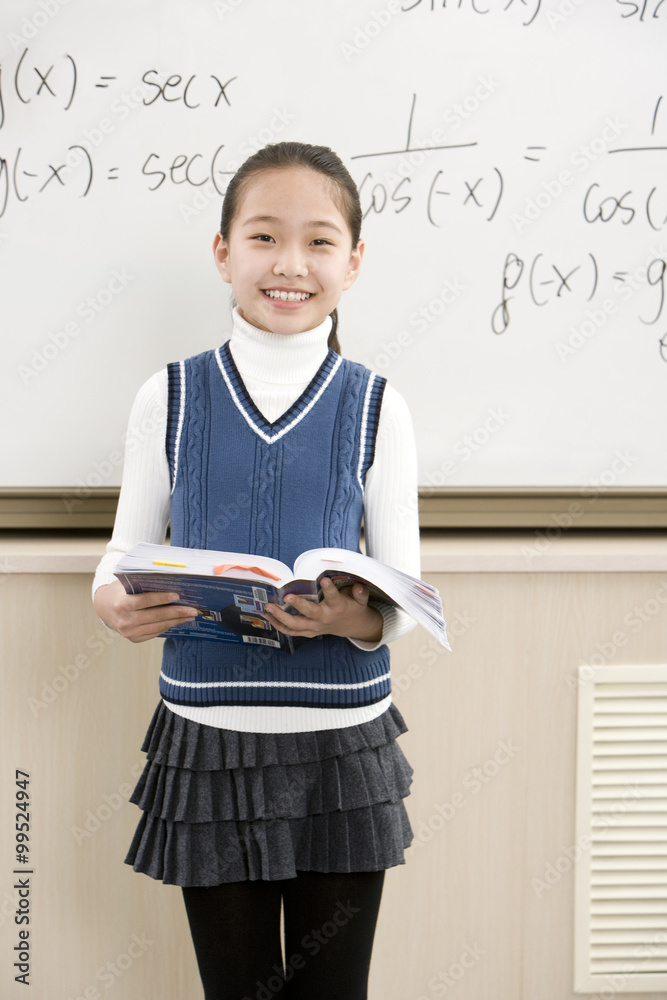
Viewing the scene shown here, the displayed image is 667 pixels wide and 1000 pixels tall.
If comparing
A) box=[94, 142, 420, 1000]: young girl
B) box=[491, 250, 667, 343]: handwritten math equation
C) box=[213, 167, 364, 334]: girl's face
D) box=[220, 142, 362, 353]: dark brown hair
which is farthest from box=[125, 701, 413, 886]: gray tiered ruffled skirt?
box=[491, 250, 667, 343]: handwritten math equation

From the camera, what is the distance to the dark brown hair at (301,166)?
0.91 meters

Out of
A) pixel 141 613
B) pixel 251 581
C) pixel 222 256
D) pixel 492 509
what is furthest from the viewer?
pixel 492 509

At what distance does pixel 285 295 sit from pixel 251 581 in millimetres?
351

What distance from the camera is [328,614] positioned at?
2.58 ft

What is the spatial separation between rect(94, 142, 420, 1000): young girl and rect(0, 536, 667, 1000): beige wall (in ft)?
1.02

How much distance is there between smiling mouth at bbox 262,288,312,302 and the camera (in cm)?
90

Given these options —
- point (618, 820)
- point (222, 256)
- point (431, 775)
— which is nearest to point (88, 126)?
point (222, 256)

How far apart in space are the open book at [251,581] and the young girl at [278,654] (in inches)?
3.5

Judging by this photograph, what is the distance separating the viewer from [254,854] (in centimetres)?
86

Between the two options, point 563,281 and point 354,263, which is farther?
point 563,281

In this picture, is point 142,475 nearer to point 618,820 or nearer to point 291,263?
point 291,263

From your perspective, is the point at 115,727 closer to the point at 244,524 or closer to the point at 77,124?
the point at 244,524

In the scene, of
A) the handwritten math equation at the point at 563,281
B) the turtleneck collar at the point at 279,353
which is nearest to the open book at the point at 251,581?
the turtleneck collar at the point at 279,353

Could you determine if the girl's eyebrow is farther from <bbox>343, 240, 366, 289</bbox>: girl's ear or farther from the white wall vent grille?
the white wall vent grille
